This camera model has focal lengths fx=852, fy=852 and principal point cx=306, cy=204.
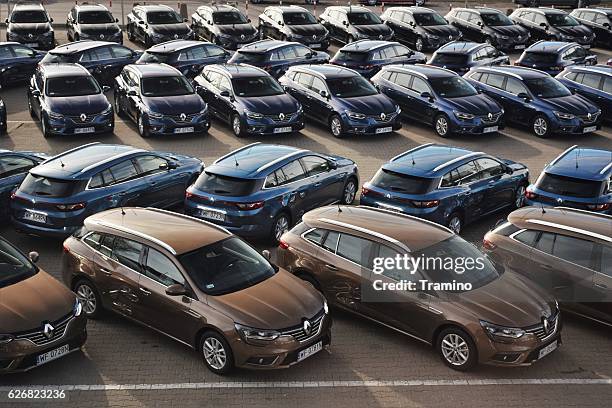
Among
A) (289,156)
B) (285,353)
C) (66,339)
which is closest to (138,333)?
(66,339)

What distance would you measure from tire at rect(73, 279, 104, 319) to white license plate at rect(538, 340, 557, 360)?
18.4ft

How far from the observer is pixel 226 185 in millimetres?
13961

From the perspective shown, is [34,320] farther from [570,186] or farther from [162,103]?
[162,103]

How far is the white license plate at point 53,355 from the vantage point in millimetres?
9567

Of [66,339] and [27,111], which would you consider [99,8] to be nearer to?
[27,111]

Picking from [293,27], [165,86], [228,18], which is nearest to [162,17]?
[228,18]

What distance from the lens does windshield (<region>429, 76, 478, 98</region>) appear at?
2136 centimetres

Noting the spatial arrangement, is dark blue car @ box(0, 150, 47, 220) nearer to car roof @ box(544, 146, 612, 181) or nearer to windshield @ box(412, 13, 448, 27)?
car roof @ box(544, 146, 612, 181)

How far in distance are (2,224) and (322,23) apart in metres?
20.3

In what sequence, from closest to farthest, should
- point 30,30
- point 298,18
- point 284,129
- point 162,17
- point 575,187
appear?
point 575,187 → point 284,129 → point 30,30 → point 162,17 → point 298,18

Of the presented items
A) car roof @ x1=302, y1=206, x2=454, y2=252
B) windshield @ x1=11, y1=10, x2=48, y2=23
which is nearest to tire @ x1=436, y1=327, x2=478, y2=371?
car roof @ x1=302, y1=206, x2=454, y2=252

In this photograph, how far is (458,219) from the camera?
14.7 meters

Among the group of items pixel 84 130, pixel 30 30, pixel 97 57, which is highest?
pixel 84 130

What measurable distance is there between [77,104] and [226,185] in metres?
7.51
